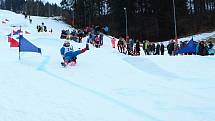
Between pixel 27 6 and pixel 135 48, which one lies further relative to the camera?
pixel 27 6

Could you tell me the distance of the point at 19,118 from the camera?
875 centimetres

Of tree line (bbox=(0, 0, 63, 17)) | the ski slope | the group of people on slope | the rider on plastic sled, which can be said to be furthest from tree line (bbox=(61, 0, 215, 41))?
tree line (bbox=(0, 0, 63, 17))

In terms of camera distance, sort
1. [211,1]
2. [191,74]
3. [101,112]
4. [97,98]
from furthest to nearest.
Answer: [211,1] < [191,74] < [97,98] < [101,112]

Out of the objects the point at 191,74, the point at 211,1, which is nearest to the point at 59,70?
the point at 191,74

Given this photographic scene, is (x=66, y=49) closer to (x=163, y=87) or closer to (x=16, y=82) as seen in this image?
(x=16, y=82)

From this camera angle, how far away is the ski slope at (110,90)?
936 cm

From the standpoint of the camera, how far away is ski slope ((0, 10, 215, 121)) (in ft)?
30.7

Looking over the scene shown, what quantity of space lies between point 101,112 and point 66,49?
9.94 meters

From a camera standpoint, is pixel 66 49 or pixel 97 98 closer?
pixel 97 98

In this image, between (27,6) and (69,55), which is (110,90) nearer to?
(69,55)

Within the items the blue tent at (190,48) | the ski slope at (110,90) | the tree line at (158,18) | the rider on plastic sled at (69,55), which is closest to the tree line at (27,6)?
the tree line at (158,18)

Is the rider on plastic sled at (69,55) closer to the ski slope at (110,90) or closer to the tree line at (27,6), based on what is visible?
the ski slope at (110,90)

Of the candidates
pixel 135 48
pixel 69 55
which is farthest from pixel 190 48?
pixel 69 55

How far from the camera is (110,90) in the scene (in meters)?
12.7
